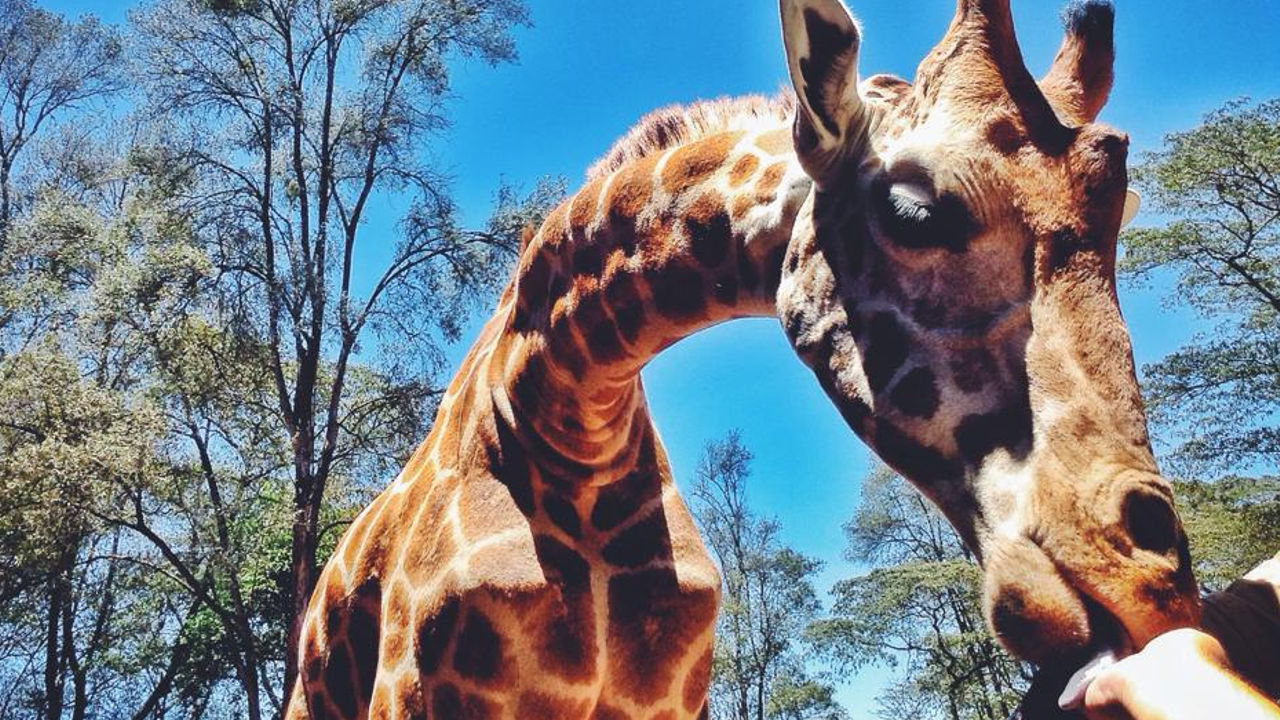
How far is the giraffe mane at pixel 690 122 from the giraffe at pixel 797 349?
0.04 feet

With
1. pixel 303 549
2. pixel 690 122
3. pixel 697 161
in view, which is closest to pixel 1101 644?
pixel 697 161

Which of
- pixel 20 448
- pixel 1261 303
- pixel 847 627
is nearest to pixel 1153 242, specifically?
pixel 1261 303

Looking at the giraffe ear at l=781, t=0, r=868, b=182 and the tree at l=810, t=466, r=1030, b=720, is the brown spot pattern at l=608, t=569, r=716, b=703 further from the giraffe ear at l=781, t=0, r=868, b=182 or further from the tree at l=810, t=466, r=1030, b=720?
the tree at l=810, t=466, r=1030, b=720

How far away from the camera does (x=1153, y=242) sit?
1833 cm

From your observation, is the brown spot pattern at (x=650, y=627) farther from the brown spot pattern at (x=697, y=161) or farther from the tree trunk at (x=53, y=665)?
the tree trunk at (x=53, y=665)

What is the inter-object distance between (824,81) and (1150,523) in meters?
1.27

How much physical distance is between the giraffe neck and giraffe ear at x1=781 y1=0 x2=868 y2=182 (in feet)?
0.55

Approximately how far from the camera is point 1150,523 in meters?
1.52

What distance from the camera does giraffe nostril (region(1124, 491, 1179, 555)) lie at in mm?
1508

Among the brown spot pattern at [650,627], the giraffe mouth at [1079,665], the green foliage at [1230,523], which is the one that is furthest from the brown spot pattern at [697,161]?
the green foliage at [1230,523]

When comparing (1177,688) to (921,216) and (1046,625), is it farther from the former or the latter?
(921,216)

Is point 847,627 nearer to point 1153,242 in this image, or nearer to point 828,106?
point 1153,242

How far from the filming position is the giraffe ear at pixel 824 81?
2.19 m

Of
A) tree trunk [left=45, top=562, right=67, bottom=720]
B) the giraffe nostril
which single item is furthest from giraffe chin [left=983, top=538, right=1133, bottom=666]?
tree trunk [left=45, top=562, right=67, bottom=720]
